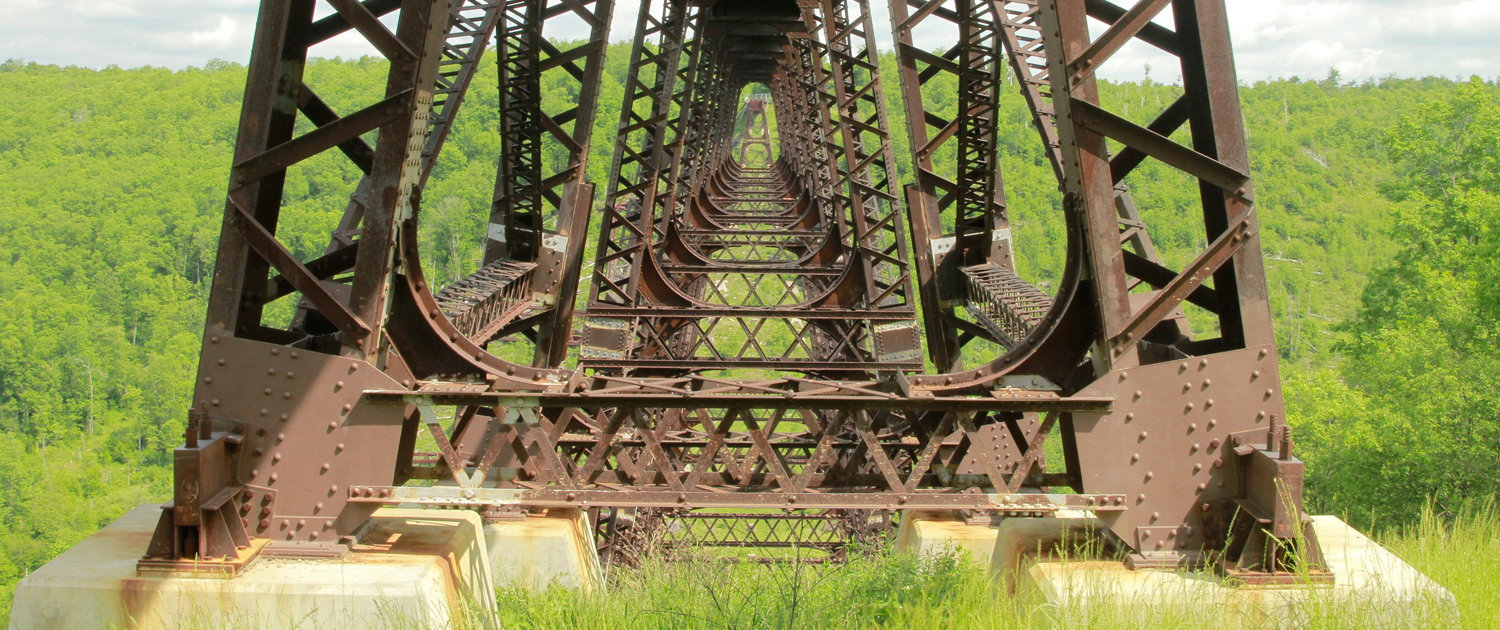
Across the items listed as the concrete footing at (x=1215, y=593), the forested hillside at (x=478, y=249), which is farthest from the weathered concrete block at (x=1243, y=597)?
the forested hillside at (x=478, y=249)

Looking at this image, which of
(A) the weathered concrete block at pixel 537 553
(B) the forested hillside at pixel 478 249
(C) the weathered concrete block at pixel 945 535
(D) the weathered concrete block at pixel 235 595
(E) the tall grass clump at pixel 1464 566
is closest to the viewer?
(E) the tall grass clump at pixel 1464 566

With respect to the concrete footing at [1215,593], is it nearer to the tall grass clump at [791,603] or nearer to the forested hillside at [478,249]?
the tall grass clump at [791,603]

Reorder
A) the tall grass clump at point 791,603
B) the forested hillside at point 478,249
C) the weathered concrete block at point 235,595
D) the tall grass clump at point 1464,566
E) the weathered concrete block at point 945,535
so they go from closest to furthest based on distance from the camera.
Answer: the tall grass clump at point 1464,566, the weathered concrete block at point 235,595, the tall grass clump at point 791,603, the weathered concrete block at point 945,535, the forested hillside at point 478,249

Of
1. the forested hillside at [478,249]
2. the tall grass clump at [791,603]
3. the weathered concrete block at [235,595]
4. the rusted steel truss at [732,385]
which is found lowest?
the tall grass clump at [791,603]

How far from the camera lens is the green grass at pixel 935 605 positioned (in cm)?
421

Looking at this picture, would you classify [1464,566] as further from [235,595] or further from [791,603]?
[235,595]

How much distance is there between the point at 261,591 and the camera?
4.46 metres

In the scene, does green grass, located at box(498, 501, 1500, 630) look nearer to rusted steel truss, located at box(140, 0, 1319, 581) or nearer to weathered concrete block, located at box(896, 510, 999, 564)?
weathered concrete block, located at box(896, 510, 999, 564)

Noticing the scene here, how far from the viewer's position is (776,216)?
19.2 m

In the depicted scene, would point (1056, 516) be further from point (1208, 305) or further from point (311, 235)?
point (311, 235)

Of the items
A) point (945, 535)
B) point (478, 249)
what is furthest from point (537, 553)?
point (478, 249)

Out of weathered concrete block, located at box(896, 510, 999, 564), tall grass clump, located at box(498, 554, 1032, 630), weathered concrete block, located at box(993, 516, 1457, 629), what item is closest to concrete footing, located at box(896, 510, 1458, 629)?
weathered concrete block, located at box(993, 516, 1457, 629)

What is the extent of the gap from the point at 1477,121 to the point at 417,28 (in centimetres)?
2817

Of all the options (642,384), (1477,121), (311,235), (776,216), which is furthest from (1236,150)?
(311,235)
